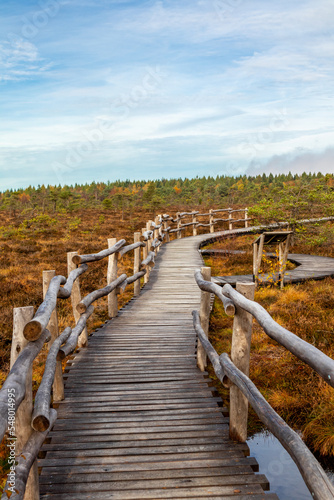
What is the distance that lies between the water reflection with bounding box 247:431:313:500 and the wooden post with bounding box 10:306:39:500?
255 cm

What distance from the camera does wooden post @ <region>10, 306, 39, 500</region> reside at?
242 centimetres

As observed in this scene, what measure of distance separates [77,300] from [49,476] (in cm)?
295

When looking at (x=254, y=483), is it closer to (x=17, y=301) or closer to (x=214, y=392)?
(x=214, y=392)

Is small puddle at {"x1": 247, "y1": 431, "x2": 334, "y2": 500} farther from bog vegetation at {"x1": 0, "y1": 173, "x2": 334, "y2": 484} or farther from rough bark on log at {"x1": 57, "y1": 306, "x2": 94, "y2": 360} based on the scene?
rough bark on log at {"x1": 57, "y1": 306, "x2": 94, "y2": 360}

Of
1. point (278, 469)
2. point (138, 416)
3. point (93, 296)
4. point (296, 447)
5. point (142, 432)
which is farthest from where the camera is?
point (93, 296)

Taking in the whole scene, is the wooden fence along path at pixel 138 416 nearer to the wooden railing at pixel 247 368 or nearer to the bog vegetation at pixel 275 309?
the wooden railing at pixel 247 368

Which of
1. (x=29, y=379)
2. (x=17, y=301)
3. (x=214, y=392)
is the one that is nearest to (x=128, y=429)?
(x=214, y=392)

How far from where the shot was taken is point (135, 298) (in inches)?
361

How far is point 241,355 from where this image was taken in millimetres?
3398

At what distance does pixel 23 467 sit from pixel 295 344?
5.80 ft

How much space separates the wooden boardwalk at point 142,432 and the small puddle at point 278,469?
0.95 metres

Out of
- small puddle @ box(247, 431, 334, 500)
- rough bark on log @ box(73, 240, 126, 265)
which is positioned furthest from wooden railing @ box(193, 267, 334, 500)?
rough bark on log @ box(73, 240, 126, 265)

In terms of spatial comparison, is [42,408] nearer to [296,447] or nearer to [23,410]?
[23,410]

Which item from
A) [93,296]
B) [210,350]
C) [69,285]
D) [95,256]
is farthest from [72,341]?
[95,256]
